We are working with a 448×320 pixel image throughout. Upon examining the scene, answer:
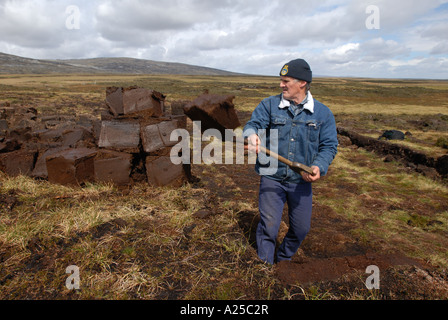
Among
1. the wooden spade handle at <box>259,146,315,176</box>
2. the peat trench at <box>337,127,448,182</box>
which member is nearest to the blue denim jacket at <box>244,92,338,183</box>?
the wooden spade handle at <box>259,146,315,176</box>

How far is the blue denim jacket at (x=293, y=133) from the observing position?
104 inches

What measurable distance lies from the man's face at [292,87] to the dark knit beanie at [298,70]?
0.14 ft

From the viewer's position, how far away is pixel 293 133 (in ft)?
8.73

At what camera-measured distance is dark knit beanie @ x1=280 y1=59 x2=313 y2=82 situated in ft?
8.39

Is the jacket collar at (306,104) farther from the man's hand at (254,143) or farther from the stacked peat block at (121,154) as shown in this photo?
the stacked peat block at (121,154)

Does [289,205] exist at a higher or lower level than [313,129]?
lower

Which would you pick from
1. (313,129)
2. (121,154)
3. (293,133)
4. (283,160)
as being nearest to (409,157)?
(313,129)

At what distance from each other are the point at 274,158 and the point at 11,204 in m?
4.24

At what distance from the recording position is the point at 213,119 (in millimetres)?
7109

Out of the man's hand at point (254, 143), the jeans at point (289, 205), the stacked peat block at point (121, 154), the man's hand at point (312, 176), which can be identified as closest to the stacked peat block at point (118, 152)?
the stacked peat block at point (121, 154)

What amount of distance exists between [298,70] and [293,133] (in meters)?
0.58

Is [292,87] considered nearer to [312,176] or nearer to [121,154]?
[312,176]

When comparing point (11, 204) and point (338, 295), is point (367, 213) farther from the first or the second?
point (11, 204)

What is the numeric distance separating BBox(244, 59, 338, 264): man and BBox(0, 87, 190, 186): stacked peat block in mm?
2951
